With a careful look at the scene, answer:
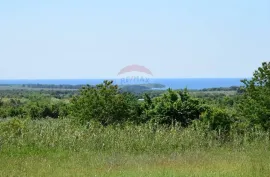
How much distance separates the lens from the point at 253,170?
24.6 ft

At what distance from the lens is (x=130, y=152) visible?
1045 centimetres

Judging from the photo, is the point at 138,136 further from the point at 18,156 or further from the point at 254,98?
the point at 254,98

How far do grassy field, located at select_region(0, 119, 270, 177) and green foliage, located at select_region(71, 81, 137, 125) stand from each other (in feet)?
13.9

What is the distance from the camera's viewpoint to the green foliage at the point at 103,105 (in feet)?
56.3

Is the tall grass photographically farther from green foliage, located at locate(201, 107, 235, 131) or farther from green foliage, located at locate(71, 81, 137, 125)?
green foliage, located at locate(71, 81, 137, 125)

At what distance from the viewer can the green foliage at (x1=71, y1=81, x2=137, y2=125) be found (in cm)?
1716

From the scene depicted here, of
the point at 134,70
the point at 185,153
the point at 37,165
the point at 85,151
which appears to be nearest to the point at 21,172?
the point at 37,165

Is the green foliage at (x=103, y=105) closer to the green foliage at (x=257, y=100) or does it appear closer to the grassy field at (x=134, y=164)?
the green foliage at (x=257, y=100)

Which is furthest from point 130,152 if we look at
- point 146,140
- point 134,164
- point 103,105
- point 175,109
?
point 103,105

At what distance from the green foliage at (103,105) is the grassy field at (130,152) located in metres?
4.23

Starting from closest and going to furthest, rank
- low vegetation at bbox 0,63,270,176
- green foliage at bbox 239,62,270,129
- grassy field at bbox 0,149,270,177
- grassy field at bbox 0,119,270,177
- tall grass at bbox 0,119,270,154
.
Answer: grassy field at bbox 0,149,270,177
grassy field at bbox 0,119,270,177
low vegetation at bbox 0,63,270,176
tall grass at bbox 0,119,270,154
green foliage at bbox 239,62,270,129

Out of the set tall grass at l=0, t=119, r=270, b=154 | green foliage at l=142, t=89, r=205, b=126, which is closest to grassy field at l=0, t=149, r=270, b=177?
tall grass at l=0, t=119, r=270, b=154

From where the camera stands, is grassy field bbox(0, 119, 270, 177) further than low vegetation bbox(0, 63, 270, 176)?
No

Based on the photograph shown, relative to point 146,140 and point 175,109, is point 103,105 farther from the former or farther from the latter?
point 146,140
